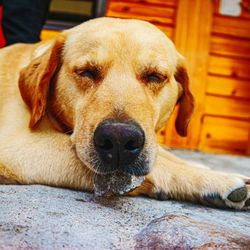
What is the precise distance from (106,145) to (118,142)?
6 centimetres

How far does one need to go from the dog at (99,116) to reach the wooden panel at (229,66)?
3688 mm

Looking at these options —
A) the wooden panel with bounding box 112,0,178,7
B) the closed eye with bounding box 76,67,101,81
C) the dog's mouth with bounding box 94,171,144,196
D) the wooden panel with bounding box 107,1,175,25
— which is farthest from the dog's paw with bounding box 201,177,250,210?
the wooden panel with bounding box 112,0,178,7

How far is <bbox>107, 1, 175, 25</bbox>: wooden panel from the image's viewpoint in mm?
5531

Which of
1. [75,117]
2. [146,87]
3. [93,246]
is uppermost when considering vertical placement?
[146,87]

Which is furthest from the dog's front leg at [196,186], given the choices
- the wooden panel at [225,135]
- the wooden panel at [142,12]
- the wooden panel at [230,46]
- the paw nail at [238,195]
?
the wooden panel at [230,46]

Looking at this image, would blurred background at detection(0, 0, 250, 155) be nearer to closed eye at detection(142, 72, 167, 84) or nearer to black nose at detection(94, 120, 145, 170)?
closed eye at detection(142, 72, 167, 84)

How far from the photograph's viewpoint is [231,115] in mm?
5961

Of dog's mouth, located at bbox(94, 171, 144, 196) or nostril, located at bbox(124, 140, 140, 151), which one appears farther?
dog's mouth, located at bbox(94, 171, 144, 196)

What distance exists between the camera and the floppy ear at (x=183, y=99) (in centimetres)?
237

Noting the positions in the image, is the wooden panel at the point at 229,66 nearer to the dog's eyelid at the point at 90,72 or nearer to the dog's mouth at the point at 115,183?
the dog's eyelid at the point at 90,72

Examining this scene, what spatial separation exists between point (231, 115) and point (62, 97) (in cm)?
417

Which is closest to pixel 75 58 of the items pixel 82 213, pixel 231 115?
pixel 82 213

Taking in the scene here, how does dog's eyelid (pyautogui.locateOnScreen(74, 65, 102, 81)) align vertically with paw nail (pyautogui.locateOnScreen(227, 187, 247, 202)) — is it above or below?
above

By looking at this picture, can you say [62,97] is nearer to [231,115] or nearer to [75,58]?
[75,58]
